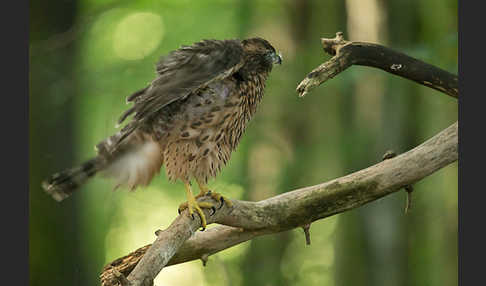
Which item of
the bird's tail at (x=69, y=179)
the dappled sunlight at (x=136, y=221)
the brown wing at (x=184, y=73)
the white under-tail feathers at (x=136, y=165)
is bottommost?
the dappled sunlight at (x=136, y=221)

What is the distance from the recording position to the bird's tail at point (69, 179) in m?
2.45

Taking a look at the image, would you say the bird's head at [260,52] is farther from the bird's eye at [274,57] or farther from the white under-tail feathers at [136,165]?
the white under-tail feathers at [136,165]

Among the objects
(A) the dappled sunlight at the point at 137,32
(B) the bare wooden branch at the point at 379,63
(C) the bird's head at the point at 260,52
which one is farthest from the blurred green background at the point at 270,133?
(C) the bird's head at the point at 260,52

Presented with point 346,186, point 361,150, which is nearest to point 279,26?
point 361,150

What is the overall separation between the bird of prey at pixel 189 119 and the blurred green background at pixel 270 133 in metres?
0.49

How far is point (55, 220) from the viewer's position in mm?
2934

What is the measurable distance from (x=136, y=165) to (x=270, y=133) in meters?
1.42

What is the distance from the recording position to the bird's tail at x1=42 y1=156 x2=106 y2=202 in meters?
2.45

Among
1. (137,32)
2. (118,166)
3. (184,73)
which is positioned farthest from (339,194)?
(137,32)

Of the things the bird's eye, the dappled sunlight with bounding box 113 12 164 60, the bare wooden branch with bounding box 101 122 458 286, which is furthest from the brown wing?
the dappled sunlight with bounding box 113 12 164 60

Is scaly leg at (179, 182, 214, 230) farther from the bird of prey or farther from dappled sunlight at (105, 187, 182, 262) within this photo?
dappled sunlight at (105, 187, 182, 262)

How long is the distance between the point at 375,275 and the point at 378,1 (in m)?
1.54

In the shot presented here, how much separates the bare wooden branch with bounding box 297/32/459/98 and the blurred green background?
0.39m

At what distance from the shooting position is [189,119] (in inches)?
100
